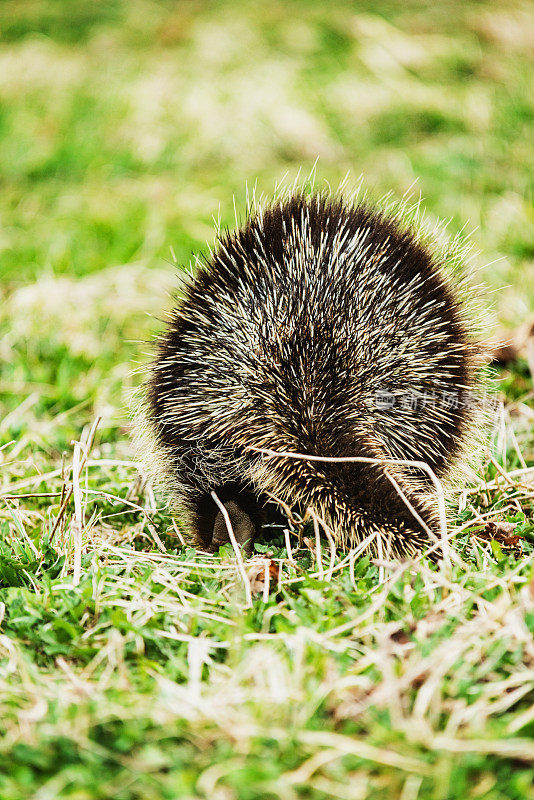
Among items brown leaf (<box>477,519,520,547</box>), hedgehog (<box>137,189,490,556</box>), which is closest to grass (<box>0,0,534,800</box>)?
brown leaf (<box>477,519,520,547</box>)

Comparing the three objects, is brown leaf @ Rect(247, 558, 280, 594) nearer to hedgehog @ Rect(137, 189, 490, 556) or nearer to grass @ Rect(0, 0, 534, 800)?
grass @ Rect(0, 0, 534, 800)

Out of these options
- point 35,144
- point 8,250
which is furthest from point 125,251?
point 35,144

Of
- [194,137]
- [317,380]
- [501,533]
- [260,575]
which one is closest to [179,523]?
[260,575]

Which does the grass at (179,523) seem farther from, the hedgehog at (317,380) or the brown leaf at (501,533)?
the hedgehog at (317,380)

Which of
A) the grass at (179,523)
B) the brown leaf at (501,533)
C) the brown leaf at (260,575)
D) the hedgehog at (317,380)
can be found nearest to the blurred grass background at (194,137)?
the grass at (179,523)

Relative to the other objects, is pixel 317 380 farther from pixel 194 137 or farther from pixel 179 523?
pixel 194 137
